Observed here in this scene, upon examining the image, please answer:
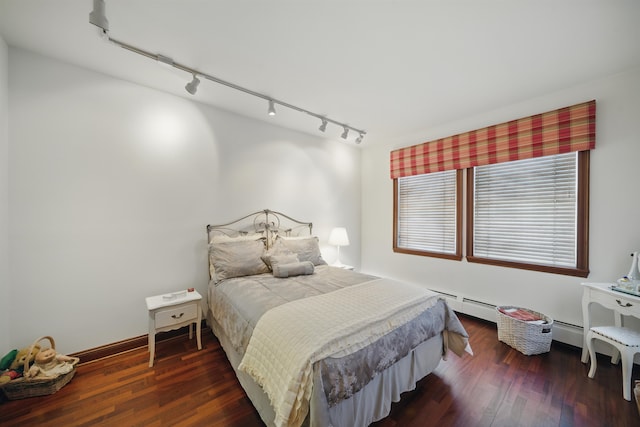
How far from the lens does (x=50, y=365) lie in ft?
6.18

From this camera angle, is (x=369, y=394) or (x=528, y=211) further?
(x=528, y=211)

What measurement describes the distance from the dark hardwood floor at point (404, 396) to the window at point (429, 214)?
1.53 metres

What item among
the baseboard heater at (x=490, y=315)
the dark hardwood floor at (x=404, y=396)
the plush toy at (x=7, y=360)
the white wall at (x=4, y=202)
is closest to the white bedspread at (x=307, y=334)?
the dark hardwood floor at (x=404, y=396)

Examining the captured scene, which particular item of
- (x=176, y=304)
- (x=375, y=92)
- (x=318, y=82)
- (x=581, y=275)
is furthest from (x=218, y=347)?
(x=581, y=275)

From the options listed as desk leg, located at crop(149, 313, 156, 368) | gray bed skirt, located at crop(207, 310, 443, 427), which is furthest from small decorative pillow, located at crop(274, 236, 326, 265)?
desk leg, located at crop(149, 313, 156, 368)

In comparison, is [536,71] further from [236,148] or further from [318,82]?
[236,148]

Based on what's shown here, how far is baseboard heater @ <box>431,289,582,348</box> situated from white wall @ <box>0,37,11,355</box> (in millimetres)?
4076

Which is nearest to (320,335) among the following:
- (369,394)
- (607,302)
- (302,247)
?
(369,394)

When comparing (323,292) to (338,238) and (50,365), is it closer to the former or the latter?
(338,238)

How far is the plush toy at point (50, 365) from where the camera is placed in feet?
5.85

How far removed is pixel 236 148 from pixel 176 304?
6.32 ft

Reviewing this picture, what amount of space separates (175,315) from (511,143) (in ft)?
13.5

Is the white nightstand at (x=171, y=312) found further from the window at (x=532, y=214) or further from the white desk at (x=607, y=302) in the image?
the white desk at (x=607, y=302)

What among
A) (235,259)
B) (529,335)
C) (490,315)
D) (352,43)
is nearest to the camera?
(352,43)
